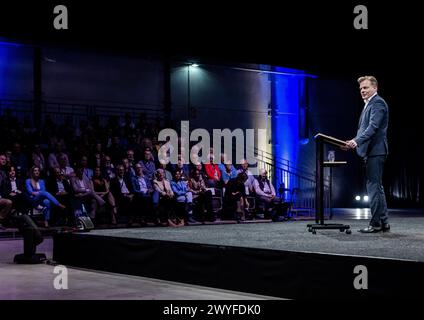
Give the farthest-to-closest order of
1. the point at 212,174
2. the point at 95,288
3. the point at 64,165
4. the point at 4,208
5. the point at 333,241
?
the point at 212,174 < the point at 64,165 < the point at 4,208 < the point at 333,241 < the point at 95,288

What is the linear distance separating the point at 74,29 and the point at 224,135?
521 cm

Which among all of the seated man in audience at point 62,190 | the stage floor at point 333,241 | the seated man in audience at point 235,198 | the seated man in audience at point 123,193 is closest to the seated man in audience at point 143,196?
the seated man in audience at point 123,193

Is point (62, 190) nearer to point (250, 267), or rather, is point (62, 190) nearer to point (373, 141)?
point (373, 141)

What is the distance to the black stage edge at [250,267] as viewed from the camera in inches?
153

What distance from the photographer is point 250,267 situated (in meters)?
4.71

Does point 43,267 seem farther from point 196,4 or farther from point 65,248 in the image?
point 196,4

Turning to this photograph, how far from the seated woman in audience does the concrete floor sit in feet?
11.7

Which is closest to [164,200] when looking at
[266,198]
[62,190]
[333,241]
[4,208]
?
[62,190]

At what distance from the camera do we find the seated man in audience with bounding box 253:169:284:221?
11.5 m

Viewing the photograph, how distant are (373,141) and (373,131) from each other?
0.45 ft

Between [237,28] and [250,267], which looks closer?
[250,267]

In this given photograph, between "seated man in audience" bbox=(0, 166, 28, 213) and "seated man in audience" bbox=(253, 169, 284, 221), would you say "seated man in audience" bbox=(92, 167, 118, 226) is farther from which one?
"seated man in audience" bbox=(253, 169, 284, 221)

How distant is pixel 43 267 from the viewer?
6.42 metres

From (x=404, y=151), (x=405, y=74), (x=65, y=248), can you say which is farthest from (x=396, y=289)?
(x=404, y=151)
